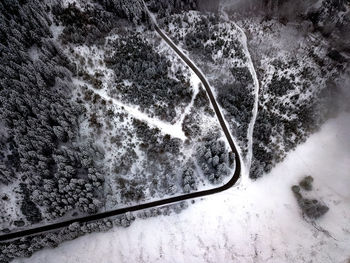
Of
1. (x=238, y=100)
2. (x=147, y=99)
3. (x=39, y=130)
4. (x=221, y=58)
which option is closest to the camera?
(x=39, y=130)

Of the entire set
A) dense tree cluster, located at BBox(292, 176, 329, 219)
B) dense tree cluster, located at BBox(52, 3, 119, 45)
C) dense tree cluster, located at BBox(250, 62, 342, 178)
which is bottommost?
dense tree cluster, located at BBox(292, 176, 329, 219)

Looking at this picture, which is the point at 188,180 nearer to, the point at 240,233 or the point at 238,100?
the point at 240,233

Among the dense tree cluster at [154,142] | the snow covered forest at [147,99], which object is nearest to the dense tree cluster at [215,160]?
the snow covered forest at [147,99]

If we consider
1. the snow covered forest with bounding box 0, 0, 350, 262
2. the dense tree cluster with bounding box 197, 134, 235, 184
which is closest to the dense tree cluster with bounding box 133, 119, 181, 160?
the snow covered forest with bounding box 0, 0, 350, 262

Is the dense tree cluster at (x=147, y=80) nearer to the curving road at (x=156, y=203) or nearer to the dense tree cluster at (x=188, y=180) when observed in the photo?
the curving road at (x=156, y=203)

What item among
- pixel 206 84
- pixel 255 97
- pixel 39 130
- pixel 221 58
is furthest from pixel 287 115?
pixel 39 130

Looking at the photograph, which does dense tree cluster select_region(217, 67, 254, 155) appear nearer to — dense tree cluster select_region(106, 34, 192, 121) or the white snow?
the white snow
